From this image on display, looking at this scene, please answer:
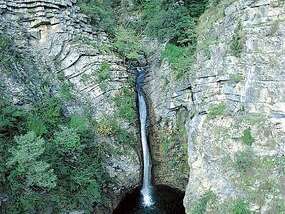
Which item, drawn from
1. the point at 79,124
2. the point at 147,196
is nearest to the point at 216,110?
the point at 147,196

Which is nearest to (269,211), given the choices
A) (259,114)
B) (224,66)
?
(259,114)

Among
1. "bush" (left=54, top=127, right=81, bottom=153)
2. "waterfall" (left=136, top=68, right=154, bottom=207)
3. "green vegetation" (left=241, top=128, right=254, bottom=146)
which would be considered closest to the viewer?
"green vegetation" (left=241, top=128, right=254, bottom=146)

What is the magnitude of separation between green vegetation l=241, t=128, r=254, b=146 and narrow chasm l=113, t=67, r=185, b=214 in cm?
534

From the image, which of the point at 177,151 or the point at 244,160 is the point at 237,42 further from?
the point at 177,151

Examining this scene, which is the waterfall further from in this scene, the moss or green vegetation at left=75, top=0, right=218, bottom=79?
the moss

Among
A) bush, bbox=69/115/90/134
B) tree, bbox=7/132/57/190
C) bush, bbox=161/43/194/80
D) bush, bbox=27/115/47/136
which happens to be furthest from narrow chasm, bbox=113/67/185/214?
bush, bbox=27/115/47/136

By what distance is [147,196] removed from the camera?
18.6m

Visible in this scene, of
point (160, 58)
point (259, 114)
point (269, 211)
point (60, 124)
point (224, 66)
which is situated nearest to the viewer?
point (269, 211)

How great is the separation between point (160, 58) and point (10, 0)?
776cm

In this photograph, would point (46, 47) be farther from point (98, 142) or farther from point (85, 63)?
point (98, 142)

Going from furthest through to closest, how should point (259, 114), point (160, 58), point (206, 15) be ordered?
point (160, 58)
point (206, 15)
point (259, 114)

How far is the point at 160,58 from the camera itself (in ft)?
67.7

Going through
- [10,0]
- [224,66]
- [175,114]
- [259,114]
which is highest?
[10,0]

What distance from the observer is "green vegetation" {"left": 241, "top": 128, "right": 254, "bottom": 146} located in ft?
46.6
